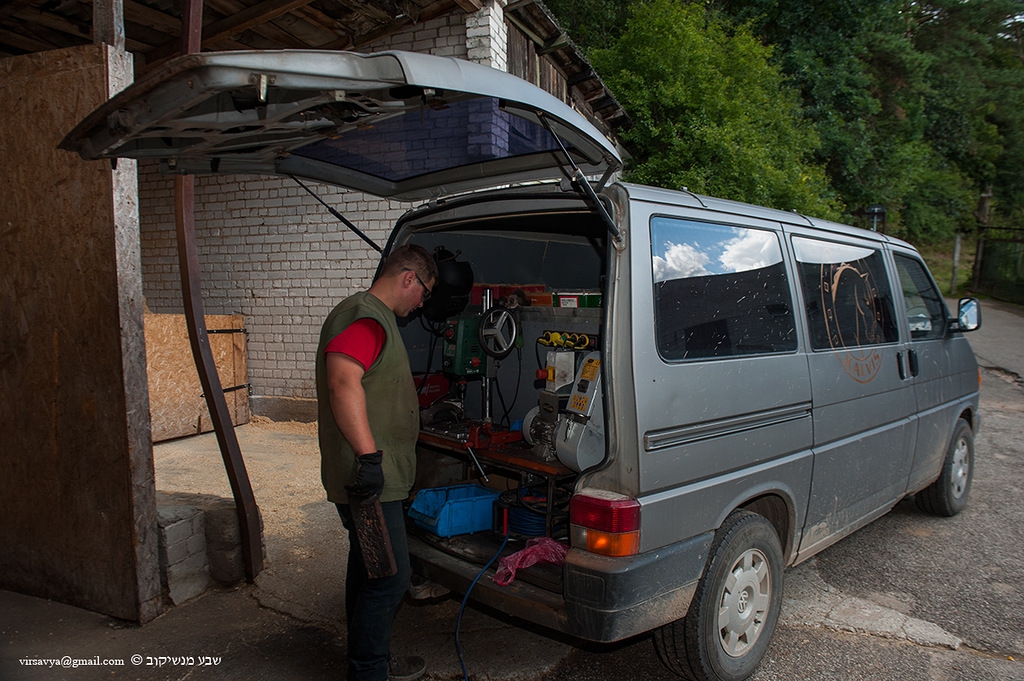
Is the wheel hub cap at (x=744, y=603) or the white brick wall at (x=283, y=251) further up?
the white brick wall at (x=283, y=251)

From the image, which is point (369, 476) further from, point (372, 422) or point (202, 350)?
point (202, 350)

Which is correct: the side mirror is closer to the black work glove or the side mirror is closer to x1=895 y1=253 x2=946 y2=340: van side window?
x1=895 y1=253 x2=946 y2=340: van side window

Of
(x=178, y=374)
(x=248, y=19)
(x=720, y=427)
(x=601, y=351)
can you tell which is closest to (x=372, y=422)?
(x=601, y=351)

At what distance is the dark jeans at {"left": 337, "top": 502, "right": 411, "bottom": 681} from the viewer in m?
2.60

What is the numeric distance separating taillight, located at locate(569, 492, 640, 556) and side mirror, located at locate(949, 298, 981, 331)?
11.6 feet

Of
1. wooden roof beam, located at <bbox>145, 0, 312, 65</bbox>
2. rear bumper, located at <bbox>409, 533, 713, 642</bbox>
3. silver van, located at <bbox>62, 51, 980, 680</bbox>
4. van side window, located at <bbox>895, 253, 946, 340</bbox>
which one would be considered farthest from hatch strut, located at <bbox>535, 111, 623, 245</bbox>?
wooden roof beam, located at <bbox>145, 0, 312, 65</bbox>

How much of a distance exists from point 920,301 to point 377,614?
12.8ft

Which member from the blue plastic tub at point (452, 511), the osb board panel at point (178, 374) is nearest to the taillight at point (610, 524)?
the blue plastic tub at point (452, 511)

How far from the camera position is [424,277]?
9.29 ft

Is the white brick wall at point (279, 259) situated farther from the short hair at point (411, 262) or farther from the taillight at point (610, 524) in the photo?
the taillight at point (610, 524)

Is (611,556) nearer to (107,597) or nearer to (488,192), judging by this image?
(488,192)

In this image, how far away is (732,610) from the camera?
9.08 ft

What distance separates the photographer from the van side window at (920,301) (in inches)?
167

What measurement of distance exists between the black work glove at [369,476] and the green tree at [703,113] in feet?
31.4
